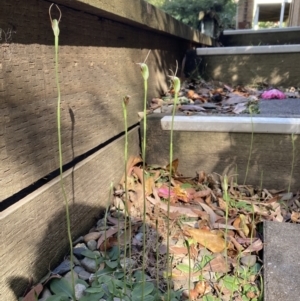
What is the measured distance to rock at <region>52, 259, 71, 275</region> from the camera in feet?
3.40

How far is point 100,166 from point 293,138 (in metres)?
0.79

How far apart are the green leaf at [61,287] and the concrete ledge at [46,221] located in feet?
0.18

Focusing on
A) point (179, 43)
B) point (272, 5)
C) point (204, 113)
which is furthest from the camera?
point (272, 5)

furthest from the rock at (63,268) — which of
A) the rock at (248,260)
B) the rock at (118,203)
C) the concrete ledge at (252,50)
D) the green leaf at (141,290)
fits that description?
the concrete ledge at (252,50)

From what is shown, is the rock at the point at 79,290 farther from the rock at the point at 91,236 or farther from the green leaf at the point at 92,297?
the rock at the point at 91,236

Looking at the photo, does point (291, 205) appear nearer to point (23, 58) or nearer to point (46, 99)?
point (46, 99)

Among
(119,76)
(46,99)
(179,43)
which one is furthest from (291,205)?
(179,43)

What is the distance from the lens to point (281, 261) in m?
1.06

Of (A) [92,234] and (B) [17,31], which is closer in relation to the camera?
(B) [17,31]

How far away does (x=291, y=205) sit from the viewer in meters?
1.46

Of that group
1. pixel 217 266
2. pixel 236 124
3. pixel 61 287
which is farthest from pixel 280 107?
pixel 61 287

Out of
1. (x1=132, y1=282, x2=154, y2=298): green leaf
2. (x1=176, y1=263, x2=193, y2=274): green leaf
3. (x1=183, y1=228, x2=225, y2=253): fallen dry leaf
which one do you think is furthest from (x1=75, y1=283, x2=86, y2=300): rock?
(x1=183, y1=228, x2=225, y2=253): fallen dry leaf

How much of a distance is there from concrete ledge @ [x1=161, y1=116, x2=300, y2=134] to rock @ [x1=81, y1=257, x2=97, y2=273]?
756 millimetres

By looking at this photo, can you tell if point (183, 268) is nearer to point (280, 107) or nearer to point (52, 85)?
point (52, 85)
